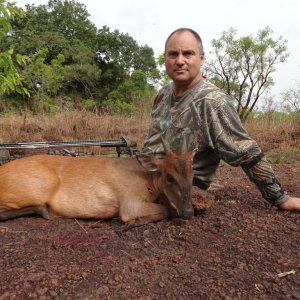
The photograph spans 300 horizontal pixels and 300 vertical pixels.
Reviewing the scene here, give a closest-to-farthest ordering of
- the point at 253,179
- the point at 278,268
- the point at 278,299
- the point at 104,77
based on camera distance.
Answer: the point at 278,299 < the point at 278,268 < the point at 253,179 < the point at 104,77

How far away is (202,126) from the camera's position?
4.59m

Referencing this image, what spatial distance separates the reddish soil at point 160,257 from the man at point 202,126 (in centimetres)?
45

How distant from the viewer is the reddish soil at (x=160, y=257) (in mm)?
2842

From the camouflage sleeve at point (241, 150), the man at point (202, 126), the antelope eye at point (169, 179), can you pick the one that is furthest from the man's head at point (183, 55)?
the antelope eye at point (169, 179)

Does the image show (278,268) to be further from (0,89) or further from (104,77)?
(104,77)

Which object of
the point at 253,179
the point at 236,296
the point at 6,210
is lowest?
the point at 6,210

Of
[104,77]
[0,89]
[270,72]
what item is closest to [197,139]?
[0,89]

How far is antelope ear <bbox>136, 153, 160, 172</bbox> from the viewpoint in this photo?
470cm

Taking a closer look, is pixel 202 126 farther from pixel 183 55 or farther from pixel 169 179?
pixel 183 55

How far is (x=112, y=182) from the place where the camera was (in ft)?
15.9

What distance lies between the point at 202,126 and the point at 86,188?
1.60 metres

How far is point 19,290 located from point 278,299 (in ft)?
6.03

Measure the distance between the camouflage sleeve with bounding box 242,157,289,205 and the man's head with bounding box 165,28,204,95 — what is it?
1288 millimetres

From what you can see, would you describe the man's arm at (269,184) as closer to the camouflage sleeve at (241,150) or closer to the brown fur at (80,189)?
the camouflage sleeve at (241,150)
